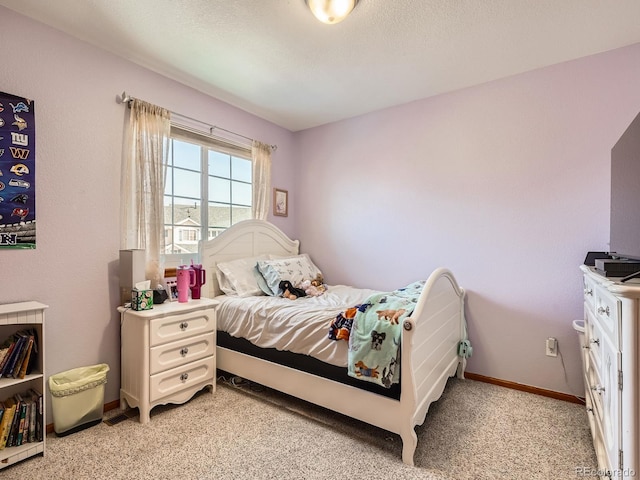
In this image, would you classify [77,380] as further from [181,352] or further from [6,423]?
[181,352]

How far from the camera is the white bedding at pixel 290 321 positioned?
1986 mm

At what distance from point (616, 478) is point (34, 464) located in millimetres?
2584

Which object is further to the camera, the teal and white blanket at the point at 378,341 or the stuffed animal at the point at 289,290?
the stuffed animal at the point at 289,290

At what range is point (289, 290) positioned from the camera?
2771 mm

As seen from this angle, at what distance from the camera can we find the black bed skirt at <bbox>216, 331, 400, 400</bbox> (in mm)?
1763

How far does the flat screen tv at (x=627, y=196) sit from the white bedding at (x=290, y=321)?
4.61ft

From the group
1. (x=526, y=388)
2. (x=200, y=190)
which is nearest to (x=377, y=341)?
(x=526, y=388)

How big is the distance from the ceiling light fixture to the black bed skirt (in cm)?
202

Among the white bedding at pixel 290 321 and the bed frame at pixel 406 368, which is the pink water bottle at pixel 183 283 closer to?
the white bedding at pixel 290 321

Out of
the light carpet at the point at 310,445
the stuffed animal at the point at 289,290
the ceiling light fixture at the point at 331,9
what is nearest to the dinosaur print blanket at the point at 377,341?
the light carpet at the point at 310,445

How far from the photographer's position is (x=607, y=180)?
7.26 feet

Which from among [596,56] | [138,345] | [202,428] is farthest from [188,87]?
[596,56]

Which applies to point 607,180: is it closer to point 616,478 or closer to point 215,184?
point 616,478

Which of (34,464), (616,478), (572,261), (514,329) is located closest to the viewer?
(616,478)
